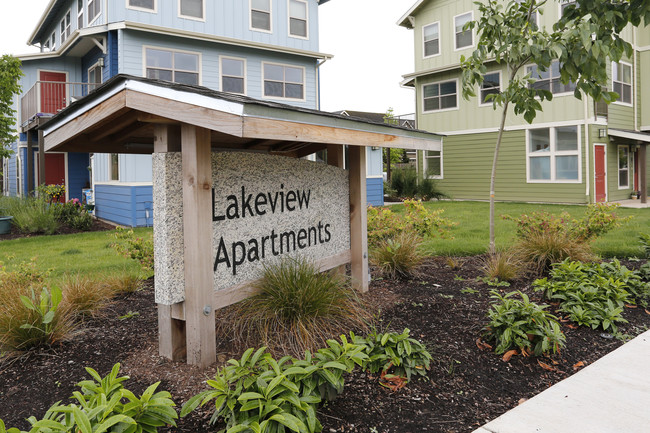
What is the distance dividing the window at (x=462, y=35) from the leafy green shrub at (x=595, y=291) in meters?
16.1

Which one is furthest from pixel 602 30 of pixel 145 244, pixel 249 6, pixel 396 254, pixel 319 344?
pixel 249 6

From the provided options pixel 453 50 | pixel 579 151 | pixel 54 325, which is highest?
pixel 453 50

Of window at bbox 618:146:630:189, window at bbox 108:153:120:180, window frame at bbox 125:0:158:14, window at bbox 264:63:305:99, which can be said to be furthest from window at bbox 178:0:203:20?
window at bbox 618:146:630:189

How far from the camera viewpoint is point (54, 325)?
358cm

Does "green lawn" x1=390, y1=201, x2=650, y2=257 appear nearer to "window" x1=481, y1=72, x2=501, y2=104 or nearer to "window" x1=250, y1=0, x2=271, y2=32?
"window" x1=481, y1=72, x2=501, y2=104

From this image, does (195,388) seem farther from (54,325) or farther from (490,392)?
(490,392)

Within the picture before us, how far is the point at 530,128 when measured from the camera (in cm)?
1839

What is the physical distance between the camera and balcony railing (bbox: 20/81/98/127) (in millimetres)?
15766

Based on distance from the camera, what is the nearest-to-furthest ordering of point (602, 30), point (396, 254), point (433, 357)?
point (433, 357) < point (602, 30) < point (396, 254)

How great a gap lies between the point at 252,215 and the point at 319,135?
0.79 m

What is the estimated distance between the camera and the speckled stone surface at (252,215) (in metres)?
3.29

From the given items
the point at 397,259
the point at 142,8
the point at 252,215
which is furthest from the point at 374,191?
the point at 252,215

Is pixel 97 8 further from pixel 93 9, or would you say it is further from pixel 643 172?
pixel 643 172

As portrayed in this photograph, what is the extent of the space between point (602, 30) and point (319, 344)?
14.5ft
